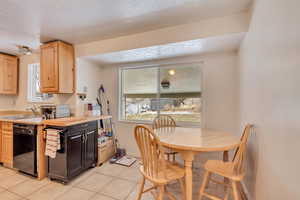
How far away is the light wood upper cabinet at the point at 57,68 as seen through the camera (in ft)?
8.80

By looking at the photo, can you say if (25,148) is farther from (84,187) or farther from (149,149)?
(149,149)

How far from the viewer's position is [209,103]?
2707mm

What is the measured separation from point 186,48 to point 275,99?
1.63m

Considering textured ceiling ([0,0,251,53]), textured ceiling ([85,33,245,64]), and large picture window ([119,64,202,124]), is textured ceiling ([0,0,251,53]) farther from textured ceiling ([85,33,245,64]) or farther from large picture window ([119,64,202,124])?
large picture window ([119,64,202,124])

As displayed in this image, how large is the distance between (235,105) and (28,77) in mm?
4875

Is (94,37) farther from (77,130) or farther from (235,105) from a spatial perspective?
(235,105)

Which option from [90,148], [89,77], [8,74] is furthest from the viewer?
[8,74]

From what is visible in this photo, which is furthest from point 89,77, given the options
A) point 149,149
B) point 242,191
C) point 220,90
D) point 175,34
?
point 242,191

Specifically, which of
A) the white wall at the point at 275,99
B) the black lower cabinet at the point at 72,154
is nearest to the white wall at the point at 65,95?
the black lower cabinet at the point at 72,154

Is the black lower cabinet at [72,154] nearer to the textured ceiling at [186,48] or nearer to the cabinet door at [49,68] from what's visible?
the cabinet door at [49,68]

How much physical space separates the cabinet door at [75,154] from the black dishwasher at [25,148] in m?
0.63

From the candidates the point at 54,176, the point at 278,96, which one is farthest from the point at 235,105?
the point at 54,176

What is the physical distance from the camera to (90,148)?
262 centimetres

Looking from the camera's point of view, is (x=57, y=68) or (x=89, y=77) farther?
(x=89, y=77)
